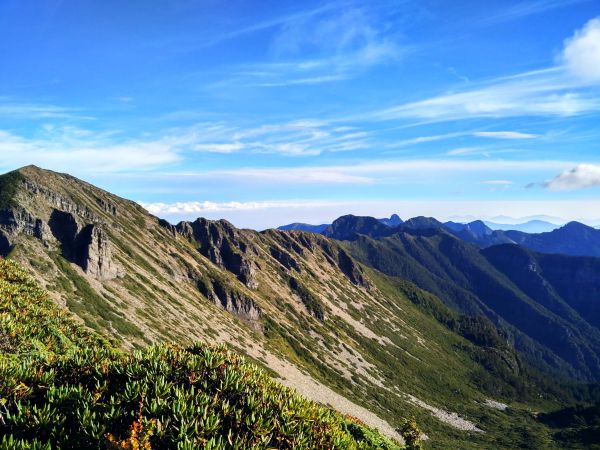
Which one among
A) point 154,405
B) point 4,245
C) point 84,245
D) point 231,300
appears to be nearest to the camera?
point 154,405

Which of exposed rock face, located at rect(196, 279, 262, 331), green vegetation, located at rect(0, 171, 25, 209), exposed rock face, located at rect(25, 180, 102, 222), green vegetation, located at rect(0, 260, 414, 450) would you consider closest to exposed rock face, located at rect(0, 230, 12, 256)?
green vegetation, located at rect(0, 171, 25, 209)

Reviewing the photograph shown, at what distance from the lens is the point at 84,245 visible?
412 feet

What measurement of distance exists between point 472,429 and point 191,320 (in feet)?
488

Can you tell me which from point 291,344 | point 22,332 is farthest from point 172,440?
point 291,344

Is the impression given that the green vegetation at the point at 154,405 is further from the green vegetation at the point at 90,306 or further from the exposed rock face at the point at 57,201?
the exposed rock face at the point at 57,201

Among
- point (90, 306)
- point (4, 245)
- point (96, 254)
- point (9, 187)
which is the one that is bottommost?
point (90, 306)

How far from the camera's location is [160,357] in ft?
58.1

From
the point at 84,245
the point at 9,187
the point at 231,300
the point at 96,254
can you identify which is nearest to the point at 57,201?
the point at 9,187

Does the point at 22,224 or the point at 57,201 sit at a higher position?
the point at 57,201

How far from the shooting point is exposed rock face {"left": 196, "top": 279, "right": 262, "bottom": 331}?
18488 centimetres

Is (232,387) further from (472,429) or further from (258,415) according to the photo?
(472,429)

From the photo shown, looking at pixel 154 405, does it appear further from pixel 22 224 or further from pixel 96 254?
pixel 22 224

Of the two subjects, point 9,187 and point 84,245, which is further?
point 9,187

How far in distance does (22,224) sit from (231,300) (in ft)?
309
